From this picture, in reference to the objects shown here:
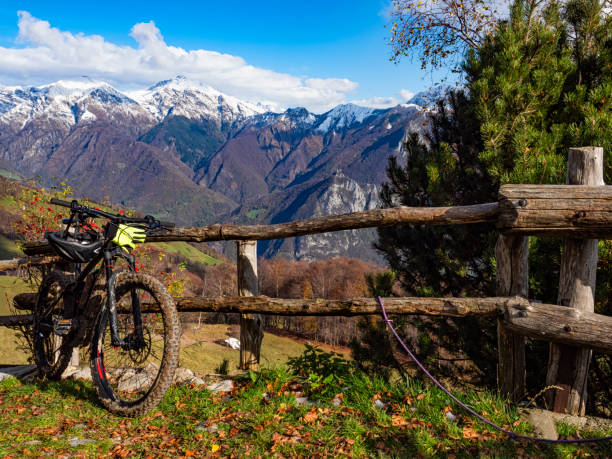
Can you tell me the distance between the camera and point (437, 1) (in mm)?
9641

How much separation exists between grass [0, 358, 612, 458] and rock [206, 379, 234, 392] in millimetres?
92

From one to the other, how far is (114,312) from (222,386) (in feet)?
4.84

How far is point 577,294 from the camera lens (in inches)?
131

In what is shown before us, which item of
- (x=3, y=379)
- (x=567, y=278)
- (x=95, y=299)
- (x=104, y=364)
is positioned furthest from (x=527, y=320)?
(x=3, y=379)

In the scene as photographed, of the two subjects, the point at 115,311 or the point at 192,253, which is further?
the point at 192,253

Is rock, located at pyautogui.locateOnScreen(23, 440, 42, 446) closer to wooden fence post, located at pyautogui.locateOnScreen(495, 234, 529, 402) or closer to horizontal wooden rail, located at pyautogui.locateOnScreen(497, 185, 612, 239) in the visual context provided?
wooden fence post, located at pyautogui.locateOnScreen(495, 234, 529, 402)

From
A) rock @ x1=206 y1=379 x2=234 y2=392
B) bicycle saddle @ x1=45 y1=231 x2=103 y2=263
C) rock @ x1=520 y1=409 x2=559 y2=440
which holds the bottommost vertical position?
rock @ x1=206 y1=379 x2=234 y2=392

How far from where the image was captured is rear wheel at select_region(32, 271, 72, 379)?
5035mm

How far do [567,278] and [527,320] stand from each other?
524 mm

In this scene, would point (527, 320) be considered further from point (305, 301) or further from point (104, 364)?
point (104, 364)

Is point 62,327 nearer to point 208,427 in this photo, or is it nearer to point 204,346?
point 208,427

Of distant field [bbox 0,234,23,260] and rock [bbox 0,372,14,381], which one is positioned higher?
rock [bbox 0,372,14,381]

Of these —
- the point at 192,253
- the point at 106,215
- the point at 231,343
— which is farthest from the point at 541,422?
the point at 192,253

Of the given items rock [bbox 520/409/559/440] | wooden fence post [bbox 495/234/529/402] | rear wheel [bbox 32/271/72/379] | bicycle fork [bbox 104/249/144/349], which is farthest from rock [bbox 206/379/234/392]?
rock [bbox 520/409/559/440]
